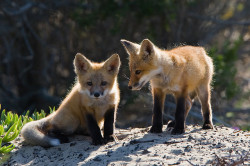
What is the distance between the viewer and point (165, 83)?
5332mm

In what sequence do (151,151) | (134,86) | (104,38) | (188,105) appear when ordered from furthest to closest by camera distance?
(104,38), (188,105), (134,86), (151,151)

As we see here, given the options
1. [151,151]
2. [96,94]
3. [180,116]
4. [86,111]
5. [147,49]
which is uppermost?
[147,49]

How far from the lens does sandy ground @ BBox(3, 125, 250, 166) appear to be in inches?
170

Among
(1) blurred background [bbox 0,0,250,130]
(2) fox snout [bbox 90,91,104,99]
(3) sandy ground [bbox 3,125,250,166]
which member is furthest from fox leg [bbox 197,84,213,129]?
(1) blurred background [bbox 0,0,250,130]

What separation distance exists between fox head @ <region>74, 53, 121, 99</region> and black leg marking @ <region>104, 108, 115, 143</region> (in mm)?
282

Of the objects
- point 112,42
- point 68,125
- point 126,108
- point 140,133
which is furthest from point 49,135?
point 112,42

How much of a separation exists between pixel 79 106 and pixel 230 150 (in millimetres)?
2213

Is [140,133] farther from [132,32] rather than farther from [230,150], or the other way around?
[132,32]

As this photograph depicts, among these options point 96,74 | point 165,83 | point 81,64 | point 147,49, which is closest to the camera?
point 147,49

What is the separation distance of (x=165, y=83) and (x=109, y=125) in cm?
98

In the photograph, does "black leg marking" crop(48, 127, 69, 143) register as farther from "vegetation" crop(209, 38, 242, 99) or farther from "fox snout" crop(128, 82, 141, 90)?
"vegetation" crop(209, 38, 242, 99)

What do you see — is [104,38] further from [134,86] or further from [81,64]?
[134,86]

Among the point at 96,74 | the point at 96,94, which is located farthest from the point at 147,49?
the point at 96,94

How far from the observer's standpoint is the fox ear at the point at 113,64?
18.1 ft
